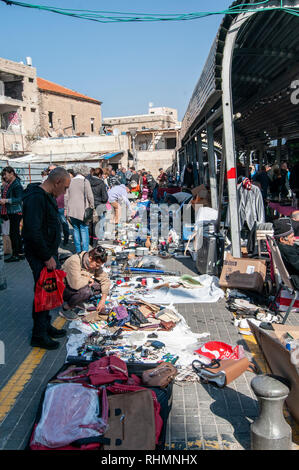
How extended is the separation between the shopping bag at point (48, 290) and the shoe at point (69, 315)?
3.24 ft

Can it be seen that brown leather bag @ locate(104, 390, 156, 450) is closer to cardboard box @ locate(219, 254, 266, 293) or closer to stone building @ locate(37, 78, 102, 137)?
cardboard box @ locate(219, 254, 266, 293)

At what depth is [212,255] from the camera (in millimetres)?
7172

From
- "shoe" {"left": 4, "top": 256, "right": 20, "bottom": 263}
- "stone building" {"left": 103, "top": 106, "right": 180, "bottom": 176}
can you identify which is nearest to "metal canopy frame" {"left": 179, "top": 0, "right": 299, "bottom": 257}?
"shoe" {"left": 4, "top": 256, "right": 20, "bottom": 263}

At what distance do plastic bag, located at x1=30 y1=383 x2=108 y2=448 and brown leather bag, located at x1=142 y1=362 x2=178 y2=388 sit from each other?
48cm

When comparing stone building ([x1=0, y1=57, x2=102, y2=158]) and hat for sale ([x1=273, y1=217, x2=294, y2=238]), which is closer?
hat for sale ([x1=273, y1=217, x2=294, y2=238])

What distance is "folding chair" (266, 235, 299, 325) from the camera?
4.77 m

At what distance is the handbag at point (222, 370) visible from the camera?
12.0ft

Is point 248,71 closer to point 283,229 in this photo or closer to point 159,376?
point 283,229

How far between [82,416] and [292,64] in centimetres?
853

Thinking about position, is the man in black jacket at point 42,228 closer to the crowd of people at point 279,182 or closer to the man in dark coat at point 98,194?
the man in dark coat at point 98,194

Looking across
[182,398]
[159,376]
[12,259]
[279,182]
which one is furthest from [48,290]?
[279,182]
